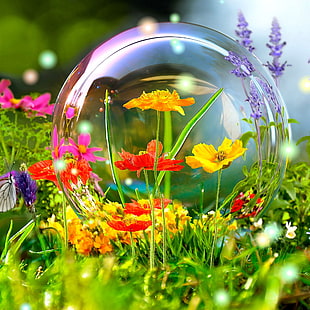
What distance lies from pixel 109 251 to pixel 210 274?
17.6 inches

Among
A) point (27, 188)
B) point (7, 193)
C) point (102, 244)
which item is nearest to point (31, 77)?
point (7, 193)

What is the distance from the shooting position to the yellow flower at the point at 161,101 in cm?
100

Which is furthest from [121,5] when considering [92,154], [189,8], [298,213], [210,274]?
[210,274]

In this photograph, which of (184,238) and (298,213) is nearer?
(184,238)

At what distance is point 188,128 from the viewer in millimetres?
1024

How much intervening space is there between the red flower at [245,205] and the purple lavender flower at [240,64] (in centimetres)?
25

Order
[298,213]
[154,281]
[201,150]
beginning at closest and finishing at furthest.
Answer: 1. [154,281]
2. [201,150]
3. [298,213]

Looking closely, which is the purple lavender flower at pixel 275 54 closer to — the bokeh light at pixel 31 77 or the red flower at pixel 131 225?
the red flower at pixel 131 225

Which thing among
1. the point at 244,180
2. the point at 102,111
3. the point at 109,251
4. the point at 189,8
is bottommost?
the point at 109,251

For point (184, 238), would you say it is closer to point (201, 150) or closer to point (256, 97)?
point (201, 150)

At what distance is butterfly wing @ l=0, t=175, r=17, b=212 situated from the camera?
1362 mm

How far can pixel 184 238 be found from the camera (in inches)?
42.9

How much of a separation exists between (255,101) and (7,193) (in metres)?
0.70

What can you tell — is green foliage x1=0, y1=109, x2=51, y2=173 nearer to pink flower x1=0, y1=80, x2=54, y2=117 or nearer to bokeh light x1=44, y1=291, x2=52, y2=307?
pink flower x1=0, y1=80, x2=54, y2=117
